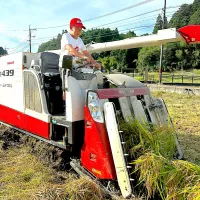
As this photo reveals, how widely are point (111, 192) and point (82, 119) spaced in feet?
3.43

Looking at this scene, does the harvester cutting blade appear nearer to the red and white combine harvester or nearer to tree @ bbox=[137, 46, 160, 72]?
the red and white combine harvester

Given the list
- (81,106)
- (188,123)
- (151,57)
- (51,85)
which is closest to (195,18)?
(151,57)

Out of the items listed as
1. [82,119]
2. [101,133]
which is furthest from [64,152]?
[101,133]

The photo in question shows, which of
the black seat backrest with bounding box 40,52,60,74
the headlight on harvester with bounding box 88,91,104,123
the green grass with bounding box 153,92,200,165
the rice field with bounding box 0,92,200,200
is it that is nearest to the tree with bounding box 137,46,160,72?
the green grass with bounding box 153,92,200,165

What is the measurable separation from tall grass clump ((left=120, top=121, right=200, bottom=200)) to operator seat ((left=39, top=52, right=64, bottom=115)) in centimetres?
140

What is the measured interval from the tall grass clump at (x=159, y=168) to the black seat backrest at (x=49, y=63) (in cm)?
192

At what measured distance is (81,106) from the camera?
377 cm

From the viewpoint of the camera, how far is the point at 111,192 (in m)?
3.28

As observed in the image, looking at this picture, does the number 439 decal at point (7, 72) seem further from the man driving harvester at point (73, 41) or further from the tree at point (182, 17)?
the tree at point (182, 17)

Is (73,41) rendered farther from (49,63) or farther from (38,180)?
(38,180)

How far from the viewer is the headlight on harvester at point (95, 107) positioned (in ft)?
11.2

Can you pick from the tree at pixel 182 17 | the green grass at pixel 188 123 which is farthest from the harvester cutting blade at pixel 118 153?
the tree at pixel 182 17

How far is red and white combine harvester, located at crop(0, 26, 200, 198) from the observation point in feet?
10.8

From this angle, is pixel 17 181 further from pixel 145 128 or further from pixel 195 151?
pixel 195 151
